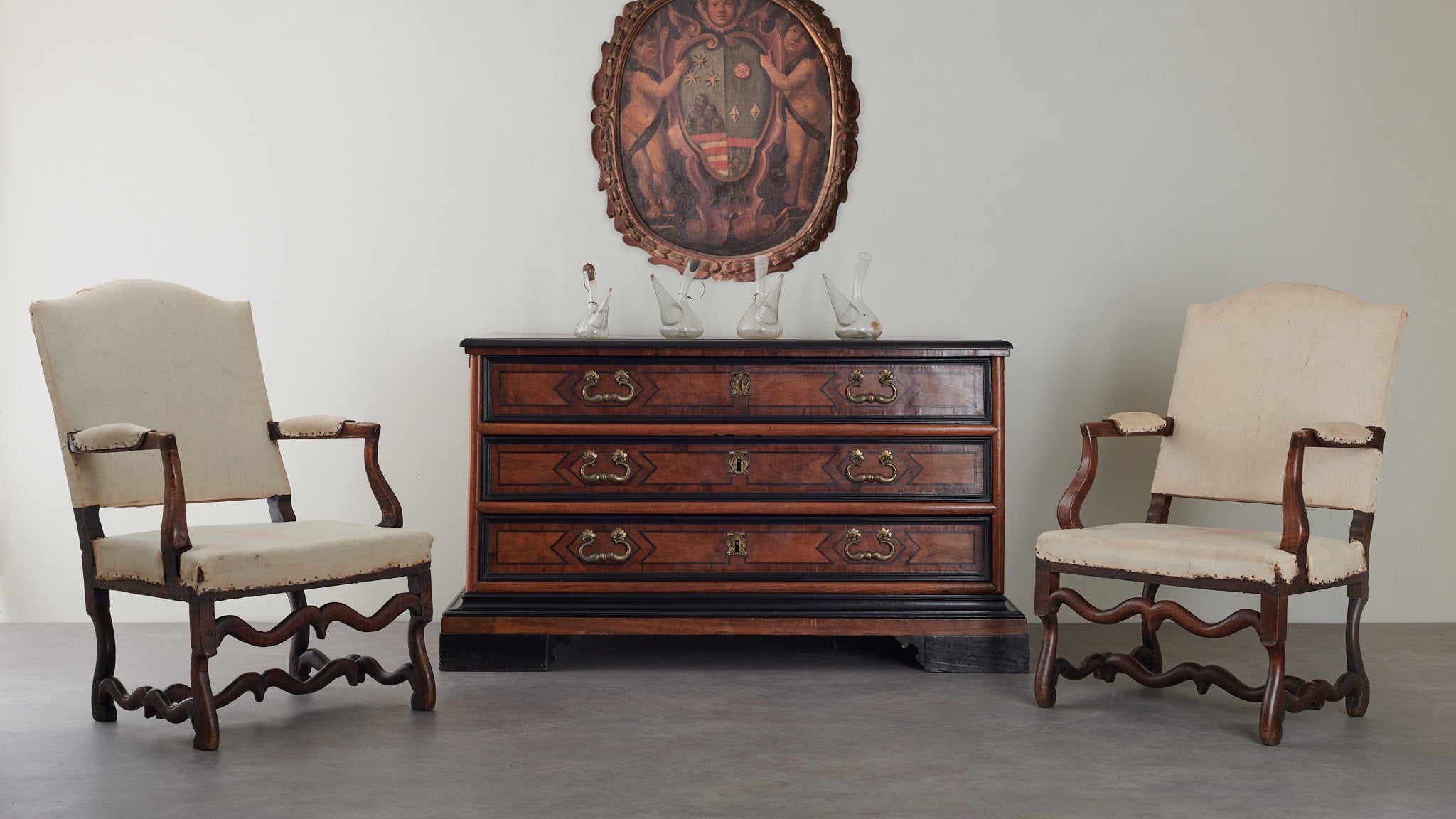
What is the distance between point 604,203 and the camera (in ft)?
14.0

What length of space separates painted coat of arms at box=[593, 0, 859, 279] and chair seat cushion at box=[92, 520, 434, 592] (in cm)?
172

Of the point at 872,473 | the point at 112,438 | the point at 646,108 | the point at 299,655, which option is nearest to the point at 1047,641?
the point at 872,473

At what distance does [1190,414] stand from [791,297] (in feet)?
5.00

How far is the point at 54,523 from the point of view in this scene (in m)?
4.26

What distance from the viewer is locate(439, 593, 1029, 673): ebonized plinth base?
11.3 ft

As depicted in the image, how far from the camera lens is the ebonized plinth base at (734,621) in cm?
344

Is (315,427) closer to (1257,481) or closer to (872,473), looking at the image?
(872,473)

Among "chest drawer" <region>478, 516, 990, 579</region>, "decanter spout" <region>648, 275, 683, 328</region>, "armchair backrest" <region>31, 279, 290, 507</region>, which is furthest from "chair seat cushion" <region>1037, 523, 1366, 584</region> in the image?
"armchair backrest" <region>31, 279, 290, 507</region>

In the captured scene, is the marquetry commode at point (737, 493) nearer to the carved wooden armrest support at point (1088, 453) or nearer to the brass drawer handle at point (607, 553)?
the brass drawer handle at point (607, 553)

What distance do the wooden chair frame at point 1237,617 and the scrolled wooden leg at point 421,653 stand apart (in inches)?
66.7

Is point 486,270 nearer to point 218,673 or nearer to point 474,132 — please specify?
point 474,132

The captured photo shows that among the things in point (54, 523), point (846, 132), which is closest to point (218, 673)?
point (54, 523)

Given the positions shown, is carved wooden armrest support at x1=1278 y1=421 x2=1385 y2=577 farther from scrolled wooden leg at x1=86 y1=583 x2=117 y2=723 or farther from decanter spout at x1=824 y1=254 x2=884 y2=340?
scrolled wooden leg at x1=86 y1=583 x2=117 y2=723

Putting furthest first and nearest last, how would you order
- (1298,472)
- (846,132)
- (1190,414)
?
1. (846,132)
2. (1190,414)
3. (1298,472)
